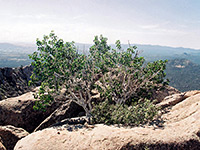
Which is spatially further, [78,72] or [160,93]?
[160,93]

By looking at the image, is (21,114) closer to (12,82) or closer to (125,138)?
(125,138)

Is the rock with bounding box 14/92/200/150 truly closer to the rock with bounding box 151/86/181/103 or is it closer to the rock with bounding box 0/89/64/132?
the rock with bounding box 151/86/181/103

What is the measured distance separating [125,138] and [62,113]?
11.6m

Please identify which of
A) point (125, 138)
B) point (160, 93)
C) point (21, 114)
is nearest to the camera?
point (125, 138)

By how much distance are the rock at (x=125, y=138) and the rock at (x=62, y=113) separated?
6.79 meters

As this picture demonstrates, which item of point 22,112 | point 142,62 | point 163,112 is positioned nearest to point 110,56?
point 142,62

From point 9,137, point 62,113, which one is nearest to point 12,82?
point 62,113

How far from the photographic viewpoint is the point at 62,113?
20391mm

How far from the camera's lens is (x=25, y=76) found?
200 feet

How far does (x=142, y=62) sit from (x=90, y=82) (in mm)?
7637

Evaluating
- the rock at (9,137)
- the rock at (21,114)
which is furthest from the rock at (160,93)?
the rock at (9,137)

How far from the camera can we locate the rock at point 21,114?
20.9m

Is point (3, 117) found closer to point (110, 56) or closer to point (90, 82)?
point (90, 82)

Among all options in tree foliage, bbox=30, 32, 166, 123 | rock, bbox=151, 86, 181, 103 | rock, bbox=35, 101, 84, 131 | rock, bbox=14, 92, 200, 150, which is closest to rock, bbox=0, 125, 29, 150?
rock, bbox=35, 101, 84, 131
